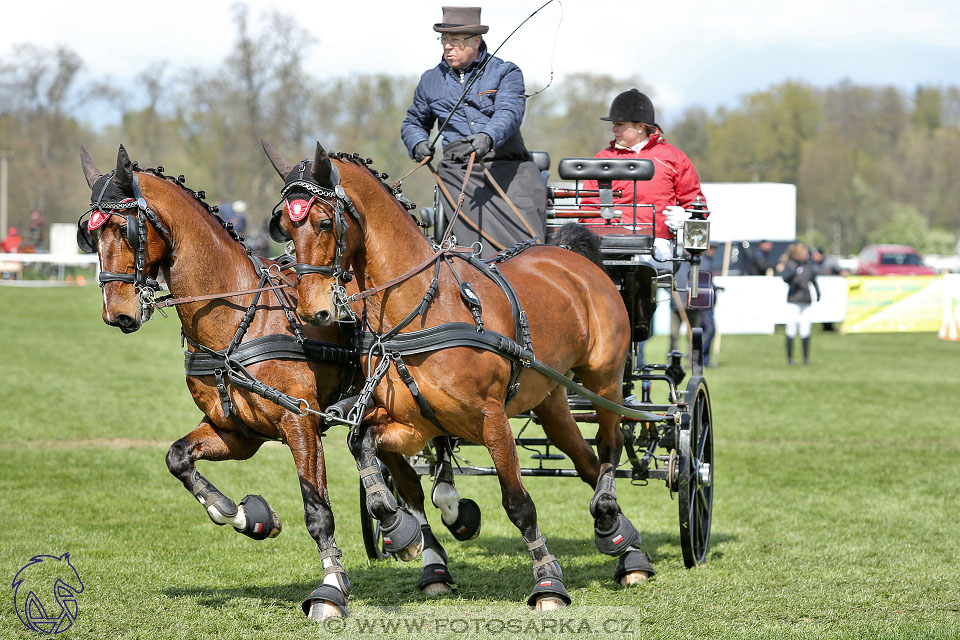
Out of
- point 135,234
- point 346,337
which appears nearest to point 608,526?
point 346,337

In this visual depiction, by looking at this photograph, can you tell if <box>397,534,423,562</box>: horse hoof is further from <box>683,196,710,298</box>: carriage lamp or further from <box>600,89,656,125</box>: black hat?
<box>600,89,656,125</box>: black hat

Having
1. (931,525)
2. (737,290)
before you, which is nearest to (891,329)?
(737,290)

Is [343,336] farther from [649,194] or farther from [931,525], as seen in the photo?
[931,525]

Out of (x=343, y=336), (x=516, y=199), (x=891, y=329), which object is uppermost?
(x=516, y=199)

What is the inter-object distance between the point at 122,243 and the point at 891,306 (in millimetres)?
25066

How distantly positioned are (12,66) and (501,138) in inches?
1803

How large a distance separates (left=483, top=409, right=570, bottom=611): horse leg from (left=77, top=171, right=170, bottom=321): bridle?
66.6 inches

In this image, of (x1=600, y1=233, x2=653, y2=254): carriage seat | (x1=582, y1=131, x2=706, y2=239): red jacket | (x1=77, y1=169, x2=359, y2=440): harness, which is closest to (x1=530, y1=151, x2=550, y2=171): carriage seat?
(x1=582, y1=131, x2=706, y2=239): red jacket

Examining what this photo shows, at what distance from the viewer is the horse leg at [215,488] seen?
17.1ft

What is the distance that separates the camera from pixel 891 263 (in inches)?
1507

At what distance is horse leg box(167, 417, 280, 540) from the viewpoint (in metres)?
5.20

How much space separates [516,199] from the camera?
21.2ft

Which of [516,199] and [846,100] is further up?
[846,100]

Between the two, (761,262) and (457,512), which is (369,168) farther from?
(761,262)
